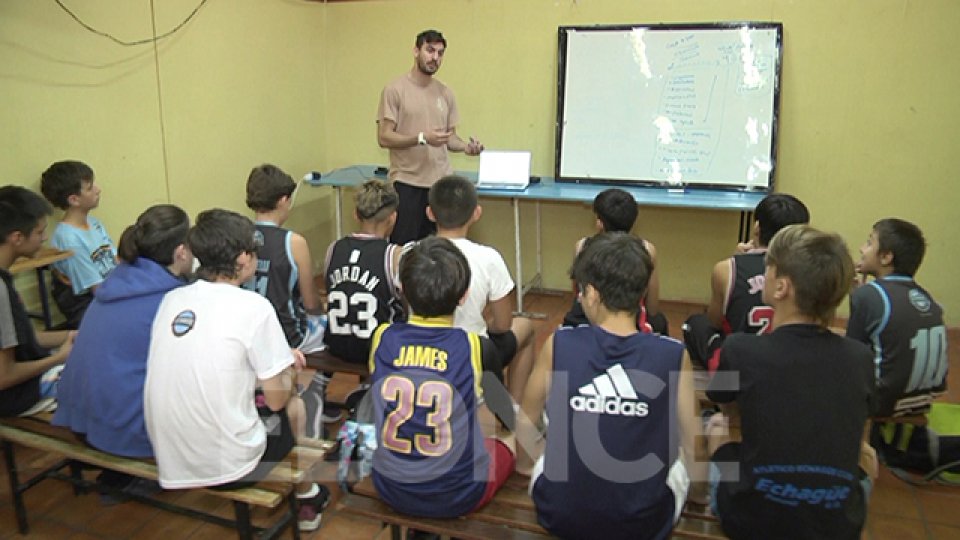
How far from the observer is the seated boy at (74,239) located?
10.5 feet

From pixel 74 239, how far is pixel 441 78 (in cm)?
282

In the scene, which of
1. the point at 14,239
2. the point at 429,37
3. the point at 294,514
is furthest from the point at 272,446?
the point at 429,37

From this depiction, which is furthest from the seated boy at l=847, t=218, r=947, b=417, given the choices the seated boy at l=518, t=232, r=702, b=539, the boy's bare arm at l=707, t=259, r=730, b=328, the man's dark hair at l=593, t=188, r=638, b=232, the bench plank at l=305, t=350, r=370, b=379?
the bench plank at l=305, t=350, r=370, b=379

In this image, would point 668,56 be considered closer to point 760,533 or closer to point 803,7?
point 803,7

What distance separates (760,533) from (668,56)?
351 cm

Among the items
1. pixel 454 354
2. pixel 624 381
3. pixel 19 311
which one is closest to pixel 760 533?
pixel 624 381

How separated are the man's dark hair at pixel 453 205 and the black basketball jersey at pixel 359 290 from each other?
0.24 metres

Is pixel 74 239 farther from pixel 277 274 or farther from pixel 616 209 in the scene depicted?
pixel 616 209

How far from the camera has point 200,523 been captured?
259cm

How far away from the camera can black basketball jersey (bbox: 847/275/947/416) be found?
→ 255cm

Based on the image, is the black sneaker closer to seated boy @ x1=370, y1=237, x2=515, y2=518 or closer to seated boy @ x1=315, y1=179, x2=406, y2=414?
seated boy @ x1=315, y1=179, x2=406, y2=414

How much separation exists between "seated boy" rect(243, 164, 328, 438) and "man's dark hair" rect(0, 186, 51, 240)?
74 centimetres

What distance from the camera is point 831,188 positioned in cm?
455

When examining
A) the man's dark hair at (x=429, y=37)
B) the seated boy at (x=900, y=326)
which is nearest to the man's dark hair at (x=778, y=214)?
the seated boy at (x=900, y=326)
